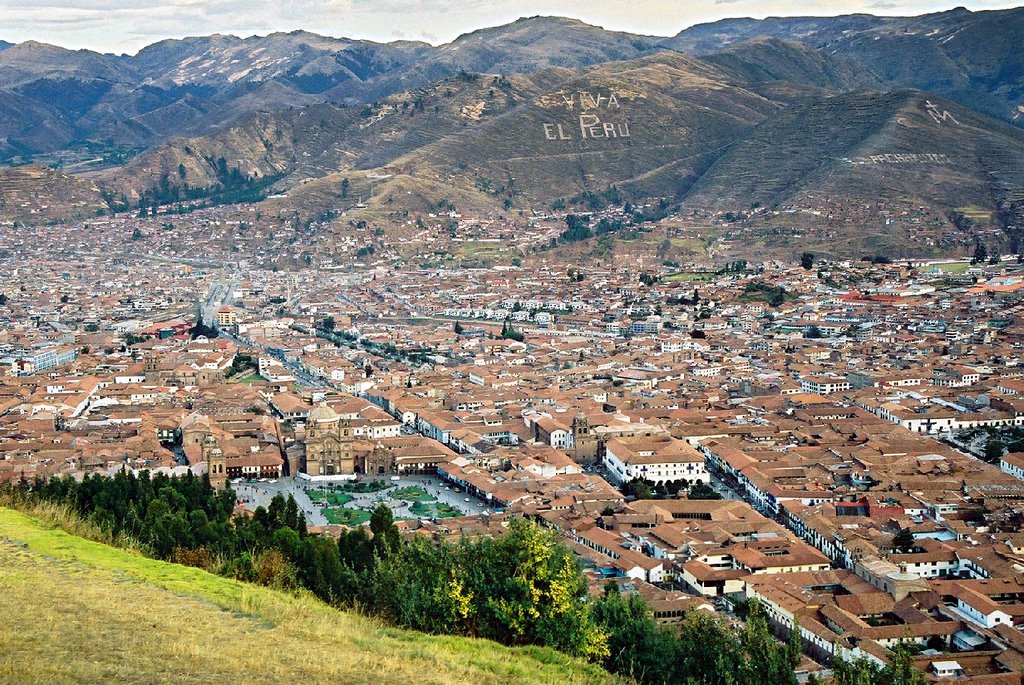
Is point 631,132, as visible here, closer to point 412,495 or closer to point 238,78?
point 412,495

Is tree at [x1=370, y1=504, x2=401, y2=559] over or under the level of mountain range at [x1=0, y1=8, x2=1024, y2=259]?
under

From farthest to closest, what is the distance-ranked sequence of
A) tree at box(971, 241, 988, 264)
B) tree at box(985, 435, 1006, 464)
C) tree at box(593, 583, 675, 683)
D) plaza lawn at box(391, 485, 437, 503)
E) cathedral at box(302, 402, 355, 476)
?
tree at box(971, 241, 988, 264) → cathedral at box(302, 402, 355, 476) → tree at box(985, 435, 1006, 464) → plaza lawn at box(391, 485, 437, 503) → tree at box(593, 583, 675, 683)

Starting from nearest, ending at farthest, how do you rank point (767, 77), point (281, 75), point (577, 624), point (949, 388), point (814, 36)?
1. point (577, 624)
2. point (949, 388)
3. point (767, 77)
4. point (814, 36)
5. point (281, 75)

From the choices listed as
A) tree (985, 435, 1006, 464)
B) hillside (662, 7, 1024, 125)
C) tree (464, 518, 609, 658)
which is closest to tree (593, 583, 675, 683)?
tree (464, 518, 609, 658)

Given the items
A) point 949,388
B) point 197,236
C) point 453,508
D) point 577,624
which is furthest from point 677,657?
point 197,236

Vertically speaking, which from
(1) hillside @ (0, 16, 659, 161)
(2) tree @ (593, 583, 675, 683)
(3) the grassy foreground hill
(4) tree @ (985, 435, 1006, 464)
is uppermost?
(1) hillside @ (0, 16, 659, 161)

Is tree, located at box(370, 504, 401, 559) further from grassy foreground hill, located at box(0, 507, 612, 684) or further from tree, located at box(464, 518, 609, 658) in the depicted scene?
grassy foreground hill, located at box(0, 507, 612, 684)

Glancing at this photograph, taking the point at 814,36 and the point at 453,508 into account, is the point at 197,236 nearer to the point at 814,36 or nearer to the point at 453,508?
the point at 453,508
